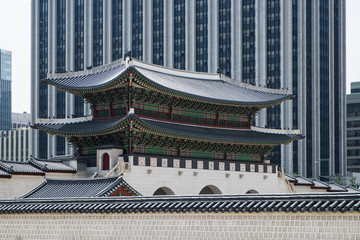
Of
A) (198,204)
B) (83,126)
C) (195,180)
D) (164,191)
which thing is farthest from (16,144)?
(198,204)

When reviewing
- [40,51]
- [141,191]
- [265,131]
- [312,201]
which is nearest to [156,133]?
[141,191]

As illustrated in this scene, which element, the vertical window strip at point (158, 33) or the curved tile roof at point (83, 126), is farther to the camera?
the vertical window strip at point (158, 33)

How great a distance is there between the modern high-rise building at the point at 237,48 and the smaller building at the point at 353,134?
1751 cm

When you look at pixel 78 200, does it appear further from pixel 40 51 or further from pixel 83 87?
pixel 40 51

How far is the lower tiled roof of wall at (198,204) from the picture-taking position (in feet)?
79.5

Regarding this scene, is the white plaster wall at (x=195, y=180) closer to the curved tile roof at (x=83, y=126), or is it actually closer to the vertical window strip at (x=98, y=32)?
the curved tile roof at (x=83, y=126)

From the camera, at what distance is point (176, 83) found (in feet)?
180

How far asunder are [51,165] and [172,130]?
9.29 metres

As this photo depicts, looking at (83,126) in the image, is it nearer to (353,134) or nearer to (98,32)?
(98,32)

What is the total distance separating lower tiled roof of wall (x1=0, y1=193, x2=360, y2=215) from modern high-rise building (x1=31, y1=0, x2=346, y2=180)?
9309 centimetres

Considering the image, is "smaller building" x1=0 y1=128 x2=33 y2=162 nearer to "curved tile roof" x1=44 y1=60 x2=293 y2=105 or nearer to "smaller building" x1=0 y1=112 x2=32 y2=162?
"smaller building" x1=0 y1=112 x2=32 y2=162

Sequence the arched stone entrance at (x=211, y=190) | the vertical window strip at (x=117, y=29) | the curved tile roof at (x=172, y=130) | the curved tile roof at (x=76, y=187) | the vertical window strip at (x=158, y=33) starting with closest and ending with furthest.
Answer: the curved tile roof at (x=76, y=187)
the curved tile roof at (x=172, y=130)
the arched stone entrance at (x=211, y=190)
the vertical window strip at (x=158, y=33)
the vertical window strip at (x=117, y=29)

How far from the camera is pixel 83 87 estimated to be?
50531 mm

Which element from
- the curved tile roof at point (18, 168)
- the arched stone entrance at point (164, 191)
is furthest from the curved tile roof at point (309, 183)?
the curved tile roof at point (18, 168)
